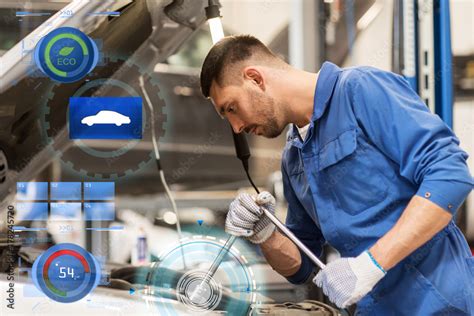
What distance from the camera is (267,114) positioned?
148 cm

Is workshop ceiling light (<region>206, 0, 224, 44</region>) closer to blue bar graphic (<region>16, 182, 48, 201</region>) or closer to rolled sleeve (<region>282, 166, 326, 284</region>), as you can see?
rolled sleeve (<region>282, 166, 326, 284</region>)

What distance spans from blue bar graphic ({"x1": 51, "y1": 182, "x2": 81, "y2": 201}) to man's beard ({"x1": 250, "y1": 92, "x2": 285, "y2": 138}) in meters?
0.66

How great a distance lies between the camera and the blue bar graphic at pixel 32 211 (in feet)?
5.90

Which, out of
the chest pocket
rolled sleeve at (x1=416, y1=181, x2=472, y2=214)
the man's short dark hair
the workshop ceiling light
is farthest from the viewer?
the workshop ceiling light

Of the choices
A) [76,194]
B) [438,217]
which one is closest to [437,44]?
[438,217]

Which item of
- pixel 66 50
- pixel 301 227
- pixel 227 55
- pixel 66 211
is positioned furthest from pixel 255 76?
pixel 66 211

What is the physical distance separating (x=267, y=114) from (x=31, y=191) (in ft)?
2.65

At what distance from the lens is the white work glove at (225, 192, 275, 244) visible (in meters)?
1.51

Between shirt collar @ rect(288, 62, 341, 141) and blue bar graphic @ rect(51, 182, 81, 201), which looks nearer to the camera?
shirt collar @ rect(288, 62, 341, 141)

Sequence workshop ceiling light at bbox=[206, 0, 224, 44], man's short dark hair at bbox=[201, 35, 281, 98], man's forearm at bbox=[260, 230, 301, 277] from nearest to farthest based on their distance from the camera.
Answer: man's short dark hair at bbox=[201, 35, 281, 98] → man's forearm at bbox=[260, 230, 301, 277] → workshop ceiling light at bbox=[206, 0, 224, 44]
